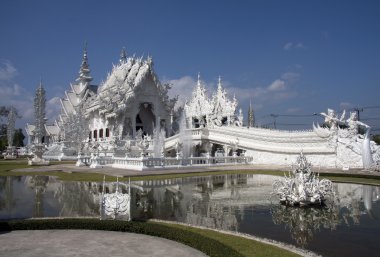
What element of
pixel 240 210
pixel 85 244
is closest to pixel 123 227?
pixel 85 244

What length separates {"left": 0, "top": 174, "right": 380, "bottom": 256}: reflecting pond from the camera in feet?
22.7

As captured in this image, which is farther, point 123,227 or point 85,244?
point 123,227

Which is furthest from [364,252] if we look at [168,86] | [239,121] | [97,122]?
[97,122]

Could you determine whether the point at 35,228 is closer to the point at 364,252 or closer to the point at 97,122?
the point at 364,252

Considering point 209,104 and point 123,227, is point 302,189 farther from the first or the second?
point 209,104

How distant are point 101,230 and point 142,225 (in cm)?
91

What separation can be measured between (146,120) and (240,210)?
3804 cm

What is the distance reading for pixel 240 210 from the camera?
9656 mm

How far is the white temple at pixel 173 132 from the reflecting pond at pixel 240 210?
9.89 metres

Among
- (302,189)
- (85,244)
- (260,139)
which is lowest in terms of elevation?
(85,244)

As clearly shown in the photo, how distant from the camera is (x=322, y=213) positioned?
905cm

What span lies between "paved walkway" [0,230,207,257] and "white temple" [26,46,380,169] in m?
15.6

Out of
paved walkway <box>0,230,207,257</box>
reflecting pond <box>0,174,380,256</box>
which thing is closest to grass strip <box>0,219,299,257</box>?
paved walkway <box>0,230,207,257</box>

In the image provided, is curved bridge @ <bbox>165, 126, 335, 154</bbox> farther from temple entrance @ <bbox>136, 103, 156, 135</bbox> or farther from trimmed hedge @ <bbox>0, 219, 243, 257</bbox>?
trimmed hedge @ <bbox>0, 219, 243, 257</bbox>
